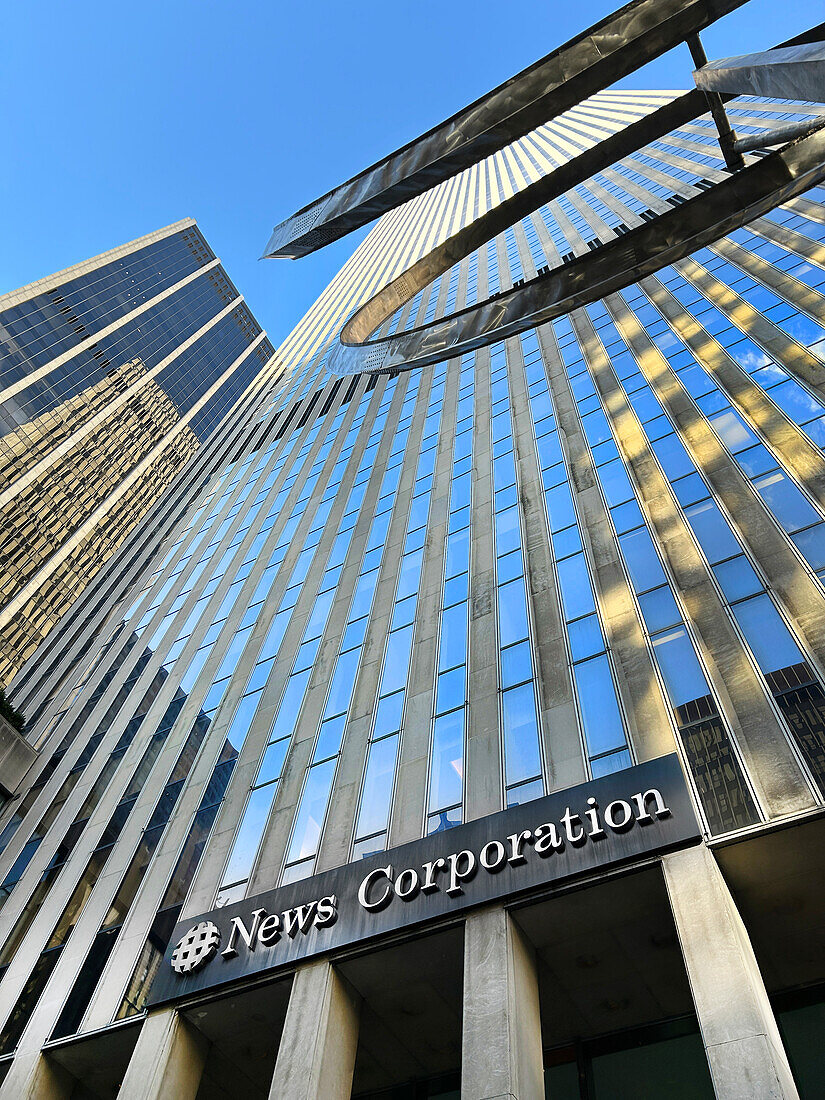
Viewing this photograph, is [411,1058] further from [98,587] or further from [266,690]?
[98,587]

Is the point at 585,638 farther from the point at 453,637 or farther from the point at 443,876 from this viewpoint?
the point at 443,876

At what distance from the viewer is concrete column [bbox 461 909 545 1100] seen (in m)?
13.0

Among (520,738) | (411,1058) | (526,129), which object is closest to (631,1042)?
(411,1058)

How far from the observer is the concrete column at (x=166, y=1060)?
16688 mm

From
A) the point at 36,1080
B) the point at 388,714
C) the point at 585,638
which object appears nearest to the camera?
the point at 36,1080

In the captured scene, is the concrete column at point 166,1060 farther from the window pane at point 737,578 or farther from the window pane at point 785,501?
the window pane at point 785,501

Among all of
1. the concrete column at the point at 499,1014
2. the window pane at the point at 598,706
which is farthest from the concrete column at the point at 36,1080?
the window pane at the point at 598,706

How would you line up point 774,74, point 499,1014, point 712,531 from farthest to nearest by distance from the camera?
point 712,531, point 499,1014, point 774,74

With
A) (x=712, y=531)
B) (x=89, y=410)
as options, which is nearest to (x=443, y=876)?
(x=712, y=531)

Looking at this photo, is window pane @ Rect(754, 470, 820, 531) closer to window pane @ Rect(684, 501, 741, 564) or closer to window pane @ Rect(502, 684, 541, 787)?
window pane @ Rect(684, 501, 741, 564)

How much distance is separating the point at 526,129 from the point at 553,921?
574 inches

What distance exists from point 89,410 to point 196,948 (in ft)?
318

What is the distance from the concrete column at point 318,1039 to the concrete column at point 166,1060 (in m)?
3.07

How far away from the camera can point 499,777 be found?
17.9 meters
